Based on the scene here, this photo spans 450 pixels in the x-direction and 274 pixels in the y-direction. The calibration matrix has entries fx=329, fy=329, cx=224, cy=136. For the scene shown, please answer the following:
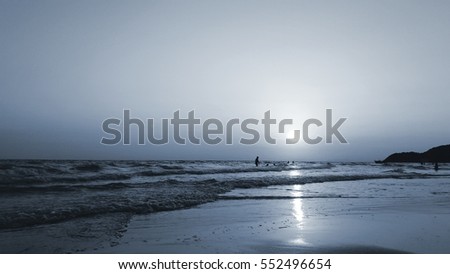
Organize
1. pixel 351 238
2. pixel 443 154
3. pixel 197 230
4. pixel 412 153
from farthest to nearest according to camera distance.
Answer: pixel 412 153
pixel 443 154
pixel 197 230
pixel 351 238

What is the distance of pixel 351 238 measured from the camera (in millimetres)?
6656

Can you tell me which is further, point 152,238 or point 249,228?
point 249,228

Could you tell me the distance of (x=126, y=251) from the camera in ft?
19.2

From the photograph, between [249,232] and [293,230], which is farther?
[293,230]
